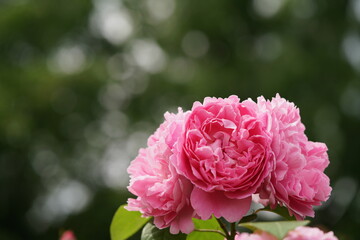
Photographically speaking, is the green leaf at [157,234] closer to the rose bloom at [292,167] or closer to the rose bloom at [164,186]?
the rose bloom at [164,186]

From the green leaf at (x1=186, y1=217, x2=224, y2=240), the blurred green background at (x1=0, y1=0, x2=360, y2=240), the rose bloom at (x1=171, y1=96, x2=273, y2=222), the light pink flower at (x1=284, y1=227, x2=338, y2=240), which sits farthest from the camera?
the blurred green background at (x1=0, y1=0, x2=360, y2=240)

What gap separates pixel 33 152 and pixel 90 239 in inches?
78.1

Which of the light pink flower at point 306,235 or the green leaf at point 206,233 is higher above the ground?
the light pink flower at point 306,235

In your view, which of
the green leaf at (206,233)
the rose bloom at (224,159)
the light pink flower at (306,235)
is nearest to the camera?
the light pink flower at (306,235)

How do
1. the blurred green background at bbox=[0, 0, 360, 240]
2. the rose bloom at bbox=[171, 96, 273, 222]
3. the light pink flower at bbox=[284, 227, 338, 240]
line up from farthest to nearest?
the blurred green background at bbox=[0, 0, 360, 240], the rose bloom at bbox=[171, 96, 273, 222], the light pink flower at bbox=[284, 227, 338, 240]

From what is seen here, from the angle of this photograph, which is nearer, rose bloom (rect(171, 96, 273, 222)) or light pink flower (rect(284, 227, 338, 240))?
light pink flower (rect(284, 227, 338, 240))

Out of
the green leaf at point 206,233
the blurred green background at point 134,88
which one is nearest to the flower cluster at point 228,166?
the green leaf at point 206,233

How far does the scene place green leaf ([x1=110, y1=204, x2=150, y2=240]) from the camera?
1184 mm

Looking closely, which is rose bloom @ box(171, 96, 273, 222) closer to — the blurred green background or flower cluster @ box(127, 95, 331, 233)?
flower cluster @ box(127, 95, 331, 233)

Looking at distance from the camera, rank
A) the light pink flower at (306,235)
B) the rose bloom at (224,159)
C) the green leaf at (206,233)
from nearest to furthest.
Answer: the light pink flower at (306,235)
the rose bloom at (224,159)
the green leaf at (206,233)

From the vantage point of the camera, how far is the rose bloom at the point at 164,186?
3.24 feet

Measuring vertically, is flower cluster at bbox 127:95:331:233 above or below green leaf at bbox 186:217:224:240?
above

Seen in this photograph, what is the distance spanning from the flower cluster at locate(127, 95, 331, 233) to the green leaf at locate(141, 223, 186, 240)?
0.17 feet

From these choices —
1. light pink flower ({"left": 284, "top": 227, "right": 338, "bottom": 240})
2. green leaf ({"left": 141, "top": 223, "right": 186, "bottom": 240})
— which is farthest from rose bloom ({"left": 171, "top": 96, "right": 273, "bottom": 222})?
light pink flower ({"left": 284, "top": 227, "right": 338, "bottom": 240})
